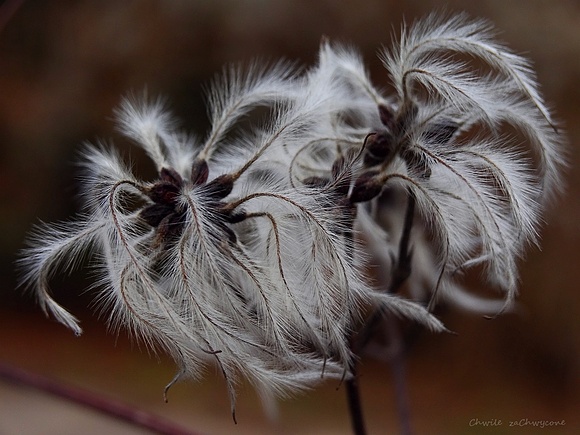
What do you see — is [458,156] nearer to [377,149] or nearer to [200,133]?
[377,149]

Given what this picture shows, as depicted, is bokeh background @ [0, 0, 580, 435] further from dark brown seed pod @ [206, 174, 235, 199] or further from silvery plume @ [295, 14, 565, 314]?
dark brown seed pod @ [206, 174, 235, 199]

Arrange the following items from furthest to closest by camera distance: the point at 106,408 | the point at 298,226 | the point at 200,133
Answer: the point at 200,133 → the point at 106,408 → the point at 298,226

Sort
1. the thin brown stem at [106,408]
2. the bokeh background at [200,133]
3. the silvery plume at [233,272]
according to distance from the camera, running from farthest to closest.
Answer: the bokeh background at [200,133] → the thin brown stem at [106,408] → the silvery plume at [233,272]

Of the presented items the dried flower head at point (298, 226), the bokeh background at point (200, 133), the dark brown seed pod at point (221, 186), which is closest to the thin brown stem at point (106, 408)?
the dried flower head at point (298, 226)

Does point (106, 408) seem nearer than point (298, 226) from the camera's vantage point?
No

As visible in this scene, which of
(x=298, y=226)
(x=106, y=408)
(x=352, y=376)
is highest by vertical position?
(x=298, y=226)

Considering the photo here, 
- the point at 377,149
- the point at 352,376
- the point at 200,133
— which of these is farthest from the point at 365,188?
the point at 200,133

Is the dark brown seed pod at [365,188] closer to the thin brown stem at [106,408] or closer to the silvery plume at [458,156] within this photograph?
the silvery plume at [458,156]

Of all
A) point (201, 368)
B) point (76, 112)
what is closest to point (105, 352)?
point (76, 112)

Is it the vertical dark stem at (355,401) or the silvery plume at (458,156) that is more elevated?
the silvery plume at (458,156)
